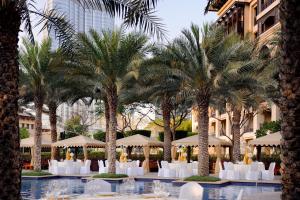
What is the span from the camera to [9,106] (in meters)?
7.70

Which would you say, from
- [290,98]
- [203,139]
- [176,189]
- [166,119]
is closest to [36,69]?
[166,119]

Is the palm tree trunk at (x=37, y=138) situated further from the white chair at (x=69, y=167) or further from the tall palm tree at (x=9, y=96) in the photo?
the tall palm tree at (x=9, y=96)

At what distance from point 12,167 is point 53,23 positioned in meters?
5.13

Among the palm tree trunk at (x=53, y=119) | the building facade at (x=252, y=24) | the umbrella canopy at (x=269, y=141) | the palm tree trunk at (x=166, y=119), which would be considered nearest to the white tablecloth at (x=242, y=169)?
the umbrella canopy at (x=269, y=141)

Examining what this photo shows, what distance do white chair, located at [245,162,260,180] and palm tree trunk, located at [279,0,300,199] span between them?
1950 centimetres

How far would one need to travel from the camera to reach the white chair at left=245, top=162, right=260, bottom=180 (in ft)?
82.0

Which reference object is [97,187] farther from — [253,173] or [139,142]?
[139,142]

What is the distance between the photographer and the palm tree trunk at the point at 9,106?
7.54 m

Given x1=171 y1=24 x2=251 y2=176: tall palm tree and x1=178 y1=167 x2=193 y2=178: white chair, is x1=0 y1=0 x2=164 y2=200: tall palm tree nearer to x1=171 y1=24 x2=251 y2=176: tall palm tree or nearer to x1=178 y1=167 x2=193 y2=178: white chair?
x1=171 y1=24 x2=251 y2=176: tall palm tree

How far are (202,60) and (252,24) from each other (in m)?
32.9

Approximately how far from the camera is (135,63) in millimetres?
24766

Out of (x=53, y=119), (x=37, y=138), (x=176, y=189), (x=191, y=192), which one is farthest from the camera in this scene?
(x=53, y=119)

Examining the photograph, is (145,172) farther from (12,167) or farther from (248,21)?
(248,21)

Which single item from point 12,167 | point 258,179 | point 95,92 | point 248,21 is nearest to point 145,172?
point 95,92
